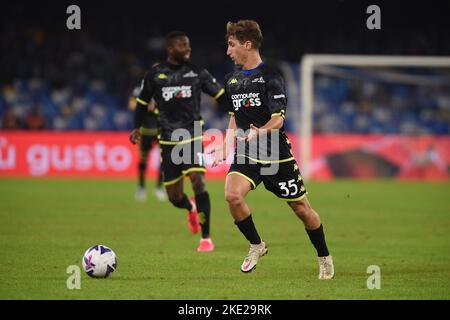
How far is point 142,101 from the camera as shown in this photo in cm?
1127

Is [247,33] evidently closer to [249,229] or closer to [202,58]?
[249,229]

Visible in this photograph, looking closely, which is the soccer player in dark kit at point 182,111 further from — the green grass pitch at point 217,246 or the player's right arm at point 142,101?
the green grass pitch at point 217,246

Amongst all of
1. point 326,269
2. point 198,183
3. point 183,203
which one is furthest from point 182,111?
point 326,269

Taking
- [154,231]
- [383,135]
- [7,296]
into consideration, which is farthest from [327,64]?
[7,296]

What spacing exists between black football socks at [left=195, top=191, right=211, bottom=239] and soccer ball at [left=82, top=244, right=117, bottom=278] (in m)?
2.68

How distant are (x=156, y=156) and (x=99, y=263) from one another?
1647 cm

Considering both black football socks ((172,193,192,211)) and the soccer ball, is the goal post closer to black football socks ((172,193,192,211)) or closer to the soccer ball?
black football socks ((172,193,192,211))

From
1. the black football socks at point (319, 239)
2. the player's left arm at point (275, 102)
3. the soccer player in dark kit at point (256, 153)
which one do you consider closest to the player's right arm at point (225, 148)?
the soccer player in dark kit at point (256, 153)

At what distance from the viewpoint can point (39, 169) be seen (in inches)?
976

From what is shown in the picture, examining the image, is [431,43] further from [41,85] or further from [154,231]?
[154,231]

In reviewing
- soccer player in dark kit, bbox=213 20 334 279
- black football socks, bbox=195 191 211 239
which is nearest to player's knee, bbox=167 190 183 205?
black football socks, bbox=195 191 211 239

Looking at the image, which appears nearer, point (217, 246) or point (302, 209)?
point (302, 209)

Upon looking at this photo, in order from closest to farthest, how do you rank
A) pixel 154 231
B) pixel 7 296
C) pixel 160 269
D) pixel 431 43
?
pixel 7 296 → pixel 160 269 → pixel 154 231 → pixel 431 43

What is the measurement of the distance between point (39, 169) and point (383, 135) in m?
9.98
